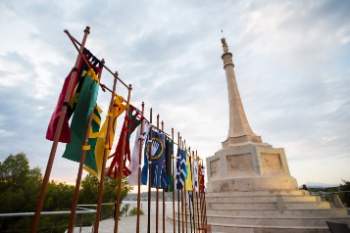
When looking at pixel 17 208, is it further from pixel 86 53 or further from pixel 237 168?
pixel 86 53

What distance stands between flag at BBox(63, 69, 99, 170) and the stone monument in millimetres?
7324

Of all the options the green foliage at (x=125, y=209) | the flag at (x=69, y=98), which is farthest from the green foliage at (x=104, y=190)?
the flag at (x=69, y=98)

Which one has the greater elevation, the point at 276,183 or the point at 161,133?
the point at 161,133

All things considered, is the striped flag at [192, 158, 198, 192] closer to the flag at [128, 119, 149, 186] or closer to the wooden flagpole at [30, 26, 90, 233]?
the flag at [128, 119, 149, 186]

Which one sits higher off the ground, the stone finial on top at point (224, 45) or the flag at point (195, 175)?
the stone finial on top at point (224, 45)

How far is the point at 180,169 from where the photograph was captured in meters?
6.40

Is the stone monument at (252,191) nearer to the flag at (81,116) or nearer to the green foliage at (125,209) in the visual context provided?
the flag at (81,116)

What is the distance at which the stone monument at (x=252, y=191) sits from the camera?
24.5ft

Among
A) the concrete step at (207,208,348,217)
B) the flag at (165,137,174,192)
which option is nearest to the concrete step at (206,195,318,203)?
the concrete step at (207,208,348,217)

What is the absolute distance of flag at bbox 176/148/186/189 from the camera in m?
6.19

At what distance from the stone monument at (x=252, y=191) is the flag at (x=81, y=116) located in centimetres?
732

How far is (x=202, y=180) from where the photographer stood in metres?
8.66

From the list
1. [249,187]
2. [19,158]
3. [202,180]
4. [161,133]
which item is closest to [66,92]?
[161,133]

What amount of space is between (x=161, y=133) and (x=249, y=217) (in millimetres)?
5749
